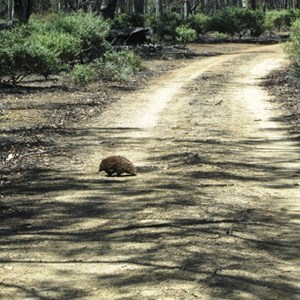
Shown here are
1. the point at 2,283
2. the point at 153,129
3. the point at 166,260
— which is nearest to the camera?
the point at 2,283

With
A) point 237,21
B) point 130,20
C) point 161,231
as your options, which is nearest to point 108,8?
point 130,20

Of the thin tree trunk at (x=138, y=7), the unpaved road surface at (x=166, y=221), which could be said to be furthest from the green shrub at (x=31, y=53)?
the thin tree trunk at (x=138, y=7)

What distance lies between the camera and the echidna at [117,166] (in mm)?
8625

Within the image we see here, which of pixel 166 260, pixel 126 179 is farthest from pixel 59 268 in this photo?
pixel 126 179

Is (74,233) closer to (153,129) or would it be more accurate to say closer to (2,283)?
(2,283)

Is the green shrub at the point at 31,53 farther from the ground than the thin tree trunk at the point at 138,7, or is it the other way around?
the thin tree trunk at the point at 138,7

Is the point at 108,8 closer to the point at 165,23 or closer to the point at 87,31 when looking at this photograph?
the point at 165,23

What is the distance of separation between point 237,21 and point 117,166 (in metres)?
34.6

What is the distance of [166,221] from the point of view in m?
6.56

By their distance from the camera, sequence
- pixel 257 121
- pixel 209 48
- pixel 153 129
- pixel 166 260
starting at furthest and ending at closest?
1. pixel 209 48
2. pixel 257 121
3. pixel 153 129
4. pixel 166 260

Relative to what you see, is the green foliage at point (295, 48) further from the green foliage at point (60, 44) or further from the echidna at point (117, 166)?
the echidna at point (117, 166)

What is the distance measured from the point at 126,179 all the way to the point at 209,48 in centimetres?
2938

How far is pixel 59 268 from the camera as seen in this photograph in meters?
5.38

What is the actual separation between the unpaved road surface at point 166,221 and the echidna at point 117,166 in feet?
0.33
